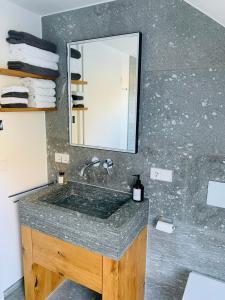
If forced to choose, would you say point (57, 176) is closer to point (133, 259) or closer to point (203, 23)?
point (133, 259)

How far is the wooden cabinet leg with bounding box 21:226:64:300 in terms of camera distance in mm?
1692

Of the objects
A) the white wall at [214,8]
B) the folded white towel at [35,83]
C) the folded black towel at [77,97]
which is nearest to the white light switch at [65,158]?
the folded black towel at [77,97]

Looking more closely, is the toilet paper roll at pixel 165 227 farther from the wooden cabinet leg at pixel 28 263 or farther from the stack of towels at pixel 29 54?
the stack of towels at pixel 29 54

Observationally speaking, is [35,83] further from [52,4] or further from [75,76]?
[52,4]

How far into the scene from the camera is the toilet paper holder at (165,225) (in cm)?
156

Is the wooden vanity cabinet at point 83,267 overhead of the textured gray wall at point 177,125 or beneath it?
beneath

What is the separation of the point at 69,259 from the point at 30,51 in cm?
148

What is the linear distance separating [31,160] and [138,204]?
Result: 1.00 meters

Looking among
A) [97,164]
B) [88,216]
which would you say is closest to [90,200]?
[97,164]

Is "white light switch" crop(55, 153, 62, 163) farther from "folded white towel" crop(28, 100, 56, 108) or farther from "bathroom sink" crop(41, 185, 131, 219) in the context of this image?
"folded white towel" crop(28, 100, 56, 108)

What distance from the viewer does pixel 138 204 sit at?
1614 mm

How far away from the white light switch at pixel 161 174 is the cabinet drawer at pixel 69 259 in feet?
2.11

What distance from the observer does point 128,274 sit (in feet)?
4.95

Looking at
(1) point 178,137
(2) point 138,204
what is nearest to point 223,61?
(1) point 178,137
